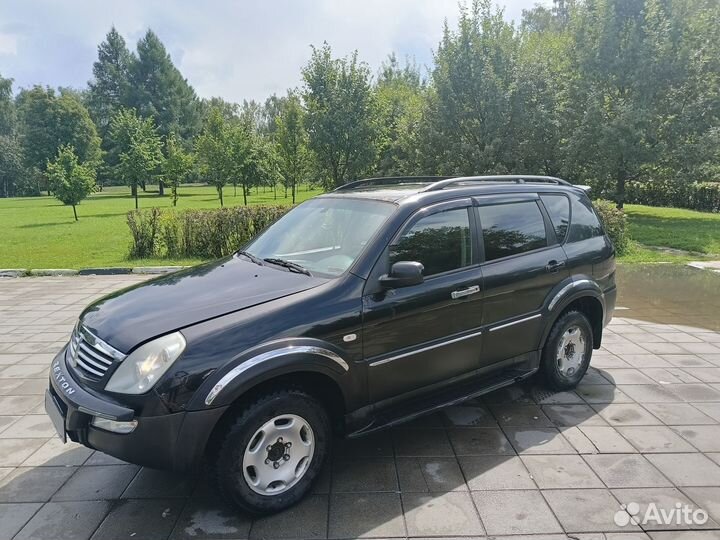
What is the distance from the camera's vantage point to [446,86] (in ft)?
58.3

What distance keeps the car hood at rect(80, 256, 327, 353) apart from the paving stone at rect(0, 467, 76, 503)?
1.07 m

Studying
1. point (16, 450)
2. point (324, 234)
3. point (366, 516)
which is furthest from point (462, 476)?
point (16, 450)

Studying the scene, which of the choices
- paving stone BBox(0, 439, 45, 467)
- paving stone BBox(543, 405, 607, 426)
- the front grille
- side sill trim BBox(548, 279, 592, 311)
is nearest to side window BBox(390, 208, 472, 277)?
side sill trim BBox(548, 279, 592, 311)

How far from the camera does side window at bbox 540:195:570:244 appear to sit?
4.41 m

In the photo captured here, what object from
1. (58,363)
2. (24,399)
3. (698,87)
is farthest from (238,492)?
(698,87)

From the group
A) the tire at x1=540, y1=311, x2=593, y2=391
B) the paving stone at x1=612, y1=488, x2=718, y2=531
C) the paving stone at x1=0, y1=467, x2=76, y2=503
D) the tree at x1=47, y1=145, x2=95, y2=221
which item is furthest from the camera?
the tree at x1=47, y1=145, x2=95, y2=221

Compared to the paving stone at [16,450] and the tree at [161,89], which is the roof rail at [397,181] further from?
the tree at [161,89]

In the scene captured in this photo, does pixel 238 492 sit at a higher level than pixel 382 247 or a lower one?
lower

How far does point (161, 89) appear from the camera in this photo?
66.4 meters

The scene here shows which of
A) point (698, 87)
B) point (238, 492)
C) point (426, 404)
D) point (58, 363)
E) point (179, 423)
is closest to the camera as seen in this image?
point (179, 423)

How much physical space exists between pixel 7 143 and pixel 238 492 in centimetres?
7686

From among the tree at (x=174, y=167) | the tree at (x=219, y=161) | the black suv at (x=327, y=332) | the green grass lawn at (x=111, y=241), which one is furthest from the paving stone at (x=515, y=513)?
the tree at (x=174, y=167)

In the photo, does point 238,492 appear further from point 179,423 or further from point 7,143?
point 7,143

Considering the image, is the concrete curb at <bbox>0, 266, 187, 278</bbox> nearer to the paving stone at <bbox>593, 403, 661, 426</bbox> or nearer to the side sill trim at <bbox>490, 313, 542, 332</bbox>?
the side sill trim at <bbox>490, 313, 542, 332</bbox>
